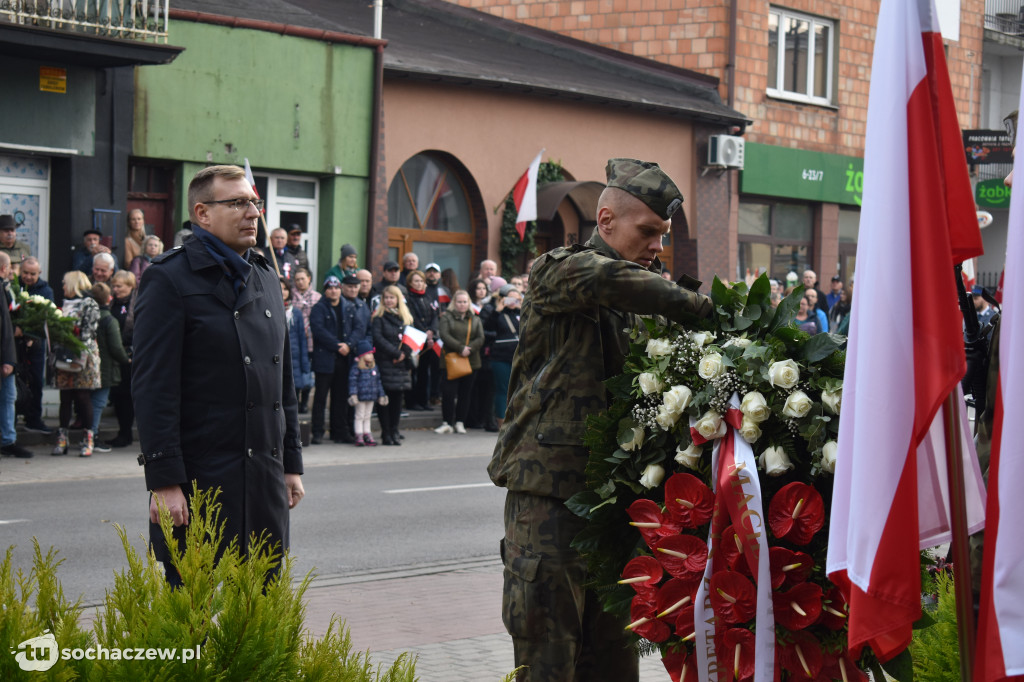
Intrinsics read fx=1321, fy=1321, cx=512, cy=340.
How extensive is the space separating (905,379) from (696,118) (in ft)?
79.9

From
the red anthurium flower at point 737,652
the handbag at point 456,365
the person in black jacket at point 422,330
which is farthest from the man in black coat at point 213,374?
the person in black jacket at point 422,330

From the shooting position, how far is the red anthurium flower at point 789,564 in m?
3.76

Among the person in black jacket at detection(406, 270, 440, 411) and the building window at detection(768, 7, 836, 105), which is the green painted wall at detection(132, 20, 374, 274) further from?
the building window at detection(768, 7, 836, 105)

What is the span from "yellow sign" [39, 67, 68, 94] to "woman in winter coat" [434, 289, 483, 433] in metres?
5.99

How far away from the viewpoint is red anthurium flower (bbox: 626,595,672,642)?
3.93 metres

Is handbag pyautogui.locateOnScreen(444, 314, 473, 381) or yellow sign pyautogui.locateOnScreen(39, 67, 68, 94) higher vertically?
yellow sign pyautogui.locateOnScreen(39, 67, 68, 94)

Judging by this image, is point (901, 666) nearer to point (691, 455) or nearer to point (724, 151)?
point (691, 455)

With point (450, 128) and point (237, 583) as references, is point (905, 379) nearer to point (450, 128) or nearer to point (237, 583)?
point (237, 583)

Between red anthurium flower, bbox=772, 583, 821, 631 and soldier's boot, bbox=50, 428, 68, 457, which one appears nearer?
red anthurium flower, bbox=772, 583, 821, 631

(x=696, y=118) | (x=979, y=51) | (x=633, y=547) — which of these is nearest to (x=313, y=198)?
(x=696, y=118)

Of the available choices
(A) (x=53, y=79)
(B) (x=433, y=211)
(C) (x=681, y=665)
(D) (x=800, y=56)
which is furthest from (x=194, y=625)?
(D) (x=800, y=56)

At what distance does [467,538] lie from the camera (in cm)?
983

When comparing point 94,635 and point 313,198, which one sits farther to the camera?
point 313,198

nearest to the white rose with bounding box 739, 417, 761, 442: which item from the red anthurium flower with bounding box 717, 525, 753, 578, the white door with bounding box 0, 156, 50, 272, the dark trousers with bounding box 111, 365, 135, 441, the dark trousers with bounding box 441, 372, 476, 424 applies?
the red anthurium flower with bounding box 717, 525, 753, 578
